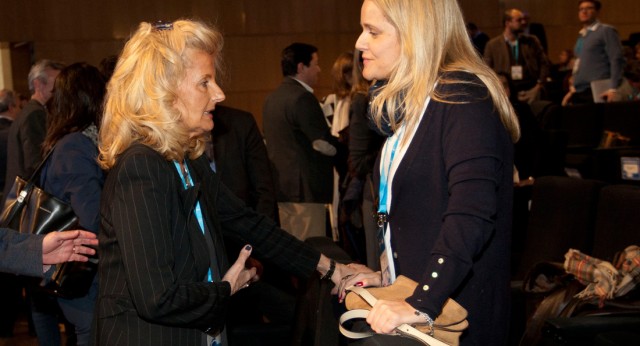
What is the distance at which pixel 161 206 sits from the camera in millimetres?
1813

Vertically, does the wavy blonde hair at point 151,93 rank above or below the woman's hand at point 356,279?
above

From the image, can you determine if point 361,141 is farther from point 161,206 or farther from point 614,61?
point 614,61

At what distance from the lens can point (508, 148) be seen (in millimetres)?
1796

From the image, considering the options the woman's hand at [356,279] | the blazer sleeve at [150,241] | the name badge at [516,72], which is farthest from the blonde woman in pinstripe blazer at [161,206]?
the name badge at [516,72]

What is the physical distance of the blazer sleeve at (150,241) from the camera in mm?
1778

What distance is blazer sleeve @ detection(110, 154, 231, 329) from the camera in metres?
1.78

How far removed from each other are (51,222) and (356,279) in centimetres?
143

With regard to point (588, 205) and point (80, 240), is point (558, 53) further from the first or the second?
point (80, 240)

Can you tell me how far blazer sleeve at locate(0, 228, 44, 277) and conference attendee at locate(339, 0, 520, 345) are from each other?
4.23 feet

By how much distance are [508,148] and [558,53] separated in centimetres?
1238

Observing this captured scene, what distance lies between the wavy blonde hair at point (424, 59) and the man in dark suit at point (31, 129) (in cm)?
328

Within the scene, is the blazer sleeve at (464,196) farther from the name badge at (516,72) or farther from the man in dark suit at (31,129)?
the name badge at (516,72)

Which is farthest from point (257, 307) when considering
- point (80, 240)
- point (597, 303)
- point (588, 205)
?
point (588, 205)

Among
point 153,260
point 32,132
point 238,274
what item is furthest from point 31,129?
point 153,260
